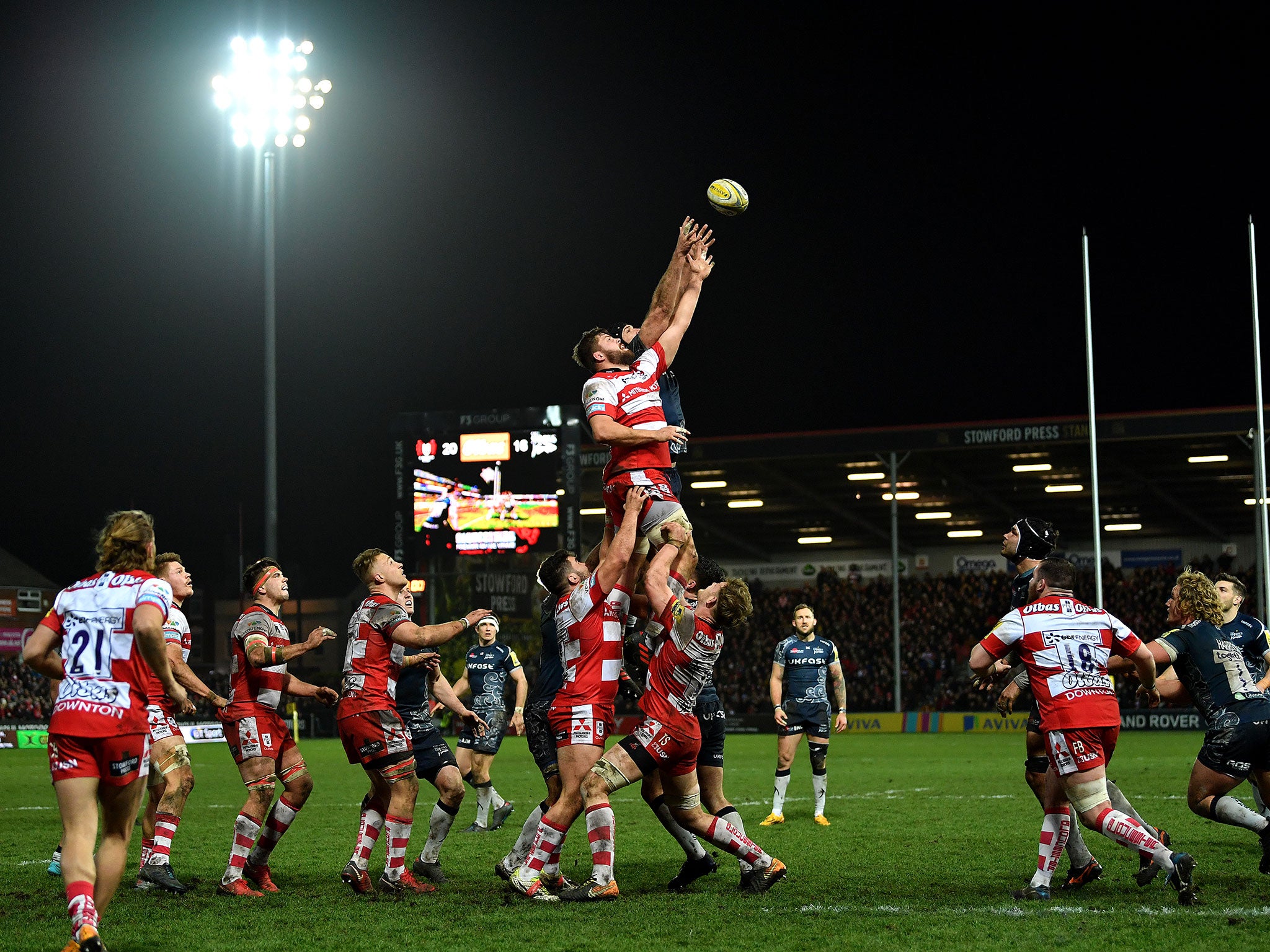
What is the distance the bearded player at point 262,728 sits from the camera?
9773mm

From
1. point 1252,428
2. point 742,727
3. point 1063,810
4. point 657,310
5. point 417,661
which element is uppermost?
point 1252,428

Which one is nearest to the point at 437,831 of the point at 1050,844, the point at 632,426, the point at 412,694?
the point at 412,694

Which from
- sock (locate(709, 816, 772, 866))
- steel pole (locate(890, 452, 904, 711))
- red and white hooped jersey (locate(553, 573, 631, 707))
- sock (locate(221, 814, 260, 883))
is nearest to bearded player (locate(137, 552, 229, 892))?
sock (locate(221, 814, 260, 883))

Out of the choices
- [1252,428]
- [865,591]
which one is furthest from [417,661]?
[865,591]

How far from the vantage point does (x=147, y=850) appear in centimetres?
1015

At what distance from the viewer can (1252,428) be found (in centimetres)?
3431

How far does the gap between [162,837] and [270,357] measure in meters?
15.4

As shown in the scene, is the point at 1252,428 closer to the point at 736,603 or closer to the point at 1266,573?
the point at 1266,573

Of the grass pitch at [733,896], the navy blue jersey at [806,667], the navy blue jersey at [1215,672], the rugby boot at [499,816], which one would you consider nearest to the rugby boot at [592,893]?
the grass pitch at [733,896]

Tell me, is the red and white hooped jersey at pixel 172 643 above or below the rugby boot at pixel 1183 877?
above

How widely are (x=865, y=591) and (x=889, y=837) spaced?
37751 millimetres

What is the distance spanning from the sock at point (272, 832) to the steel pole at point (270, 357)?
45.3 ft

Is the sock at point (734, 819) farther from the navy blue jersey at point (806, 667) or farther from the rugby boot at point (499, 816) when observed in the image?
the navy blue jersey at point (806, 667)

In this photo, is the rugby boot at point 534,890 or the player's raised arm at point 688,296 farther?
the player's raised arm at point 688,296
